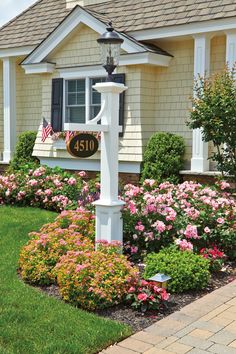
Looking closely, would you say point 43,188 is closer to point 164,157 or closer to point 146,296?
point 164,157

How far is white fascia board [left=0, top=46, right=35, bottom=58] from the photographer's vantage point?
13984 mm

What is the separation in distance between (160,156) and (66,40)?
409 cm

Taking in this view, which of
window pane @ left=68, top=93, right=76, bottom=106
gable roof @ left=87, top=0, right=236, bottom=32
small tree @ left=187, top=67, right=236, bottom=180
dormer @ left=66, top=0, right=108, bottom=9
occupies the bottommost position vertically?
small tree @ left=187, top=67, right=236, bottom=180

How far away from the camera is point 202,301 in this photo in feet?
17.4

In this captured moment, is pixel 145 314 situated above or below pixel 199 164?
below

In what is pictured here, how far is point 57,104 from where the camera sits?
514 inches

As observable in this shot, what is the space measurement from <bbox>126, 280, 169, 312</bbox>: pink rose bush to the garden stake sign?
1.12 meters

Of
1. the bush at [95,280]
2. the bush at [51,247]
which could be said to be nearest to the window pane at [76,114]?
the bush at [51,247]

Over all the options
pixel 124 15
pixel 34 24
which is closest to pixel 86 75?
pixel 124 15

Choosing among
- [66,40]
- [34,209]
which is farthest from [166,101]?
[34,209]

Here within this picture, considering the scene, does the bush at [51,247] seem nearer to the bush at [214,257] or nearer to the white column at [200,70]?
the bush at [214,257]

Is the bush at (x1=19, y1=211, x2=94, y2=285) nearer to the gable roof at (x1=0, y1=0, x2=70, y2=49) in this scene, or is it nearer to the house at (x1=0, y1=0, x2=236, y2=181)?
the house at (x1=0, y1=0, x2=236, y2=181)

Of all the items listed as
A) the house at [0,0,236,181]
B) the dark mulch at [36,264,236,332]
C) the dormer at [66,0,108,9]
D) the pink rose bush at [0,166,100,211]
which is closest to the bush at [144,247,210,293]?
the dark mulch at [36,264,236,332]

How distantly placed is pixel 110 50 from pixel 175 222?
232 centimetres
